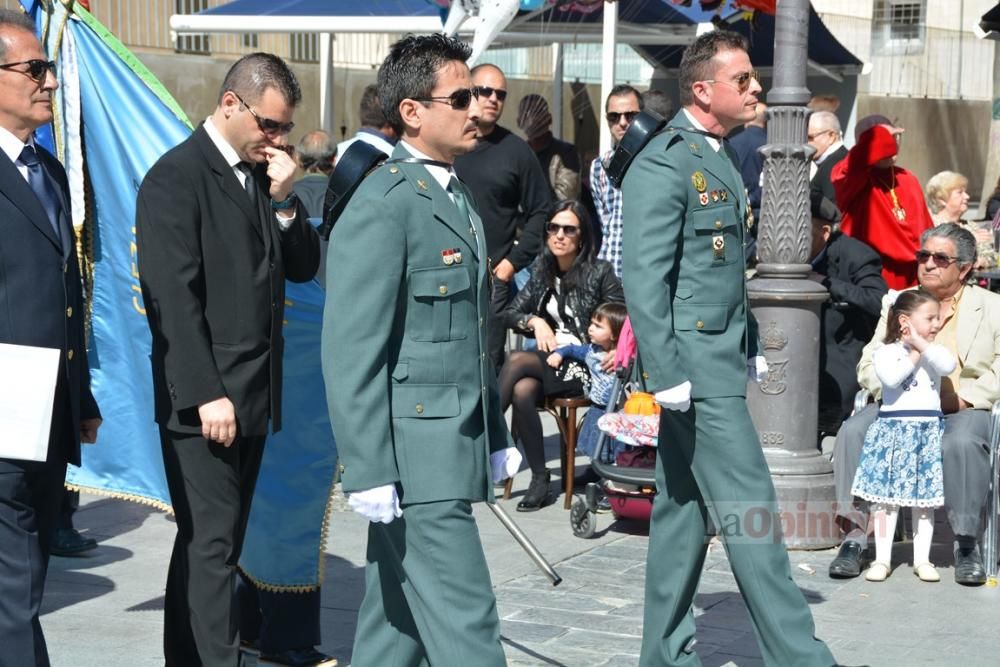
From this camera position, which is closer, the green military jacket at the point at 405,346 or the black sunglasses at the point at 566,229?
the green military jacket at the point at 405,346

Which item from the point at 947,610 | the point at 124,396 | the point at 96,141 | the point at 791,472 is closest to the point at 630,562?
the point at 791,472

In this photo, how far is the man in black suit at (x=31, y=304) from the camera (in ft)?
13.1

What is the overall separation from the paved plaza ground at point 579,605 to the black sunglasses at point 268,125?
1453 millimetres

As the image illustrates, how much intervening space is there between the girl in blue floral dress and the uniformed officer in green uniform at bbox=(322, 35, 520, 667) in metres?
2.99

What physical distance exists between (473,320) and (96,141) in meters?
2.21

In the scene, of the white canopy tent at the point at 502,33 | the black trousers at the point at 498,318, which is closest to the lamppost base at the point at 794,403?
the black trousers at the point at 498,318

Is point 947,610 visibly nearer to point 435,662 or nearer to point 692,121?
point 692,121

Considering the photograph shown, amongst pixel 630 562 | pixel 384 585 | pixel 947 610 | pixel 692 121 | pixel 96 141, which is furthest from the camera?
pixel 630 562

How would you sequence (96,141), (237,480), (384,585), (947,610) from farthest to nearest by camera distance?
1. (947,610)
2. (96,141)
3. (237,480)
4. (384,585)

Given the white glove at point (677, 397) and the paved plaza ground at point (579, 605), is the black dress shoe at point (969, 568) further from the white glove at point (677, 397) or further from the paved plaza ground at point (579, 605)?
the white glove at point (677, 397)

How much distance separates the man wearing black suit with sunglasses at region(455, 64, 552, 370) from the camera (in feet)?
26.3

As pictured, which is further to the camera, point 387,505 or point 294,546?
point 294,546

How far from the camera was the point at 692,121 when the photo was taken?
504 centimetres

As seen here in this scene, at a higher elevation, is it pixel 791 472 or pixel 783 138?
pixel 783 138
